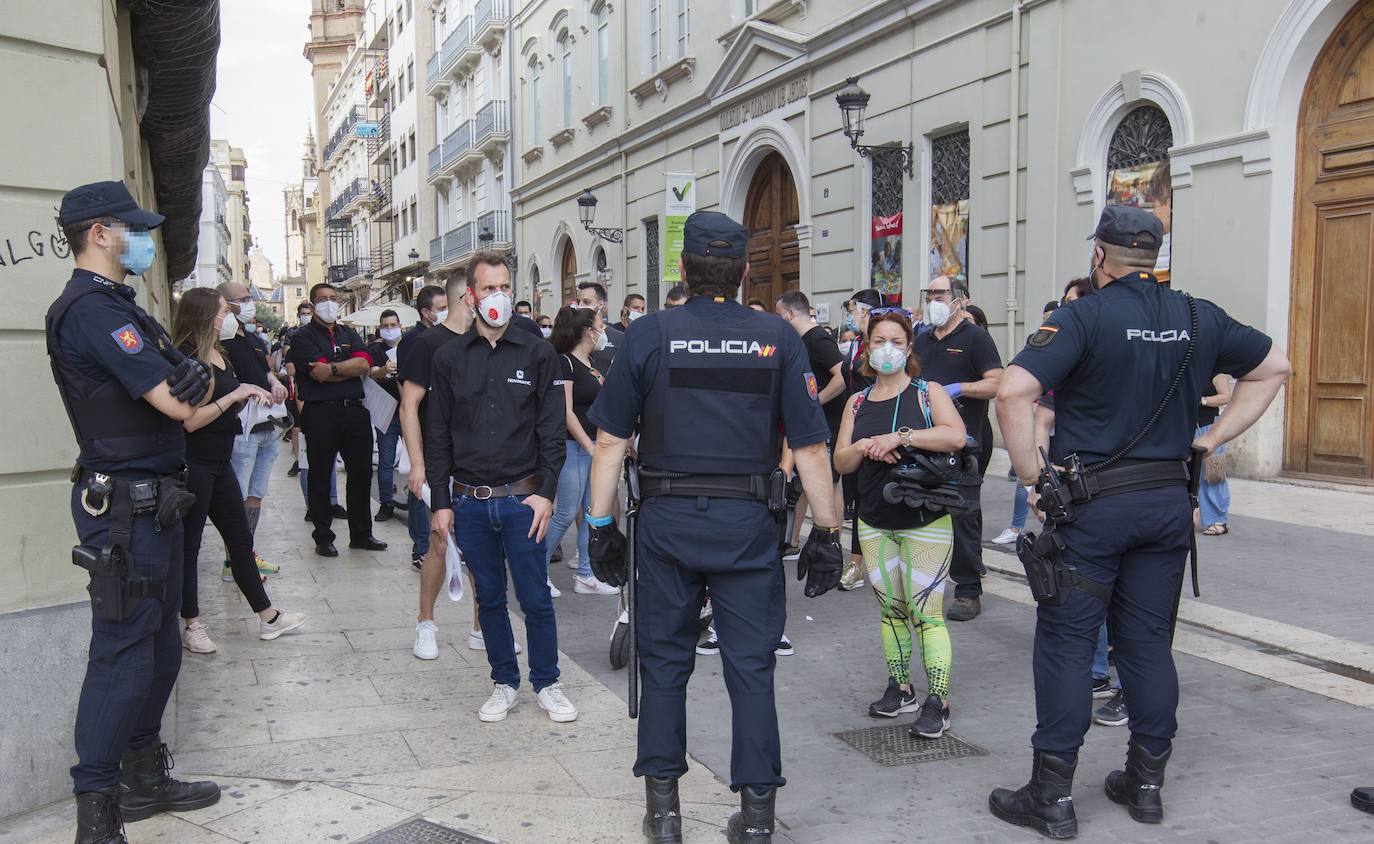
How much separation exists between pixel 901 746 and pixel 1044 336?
185cm

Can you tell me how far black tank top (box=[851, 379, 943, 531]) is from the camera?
4805 millimetres

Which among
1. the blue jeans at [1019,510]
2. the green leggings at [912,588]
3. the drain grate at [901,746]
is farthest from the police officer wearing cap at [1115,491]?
the blue jeans at [1019,510]

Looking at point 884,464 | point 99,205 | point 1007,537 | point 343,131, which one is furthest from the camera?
point 343,131

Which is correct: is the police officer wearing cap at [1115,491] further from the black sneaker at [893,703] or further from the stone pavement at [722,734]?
the black sneaker at [893,703]

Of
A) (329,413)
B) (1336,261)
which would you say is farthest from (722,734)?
(1336,261)

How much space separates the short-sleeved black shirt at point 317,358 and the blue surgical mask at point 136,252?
488cm

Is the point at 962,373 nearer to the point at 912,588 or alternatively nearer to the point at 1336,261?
the point at 912,588

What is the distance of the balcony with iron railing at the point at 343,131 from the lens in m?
62.4

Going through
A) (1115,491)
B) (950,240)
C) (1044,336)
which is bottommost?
(1115,491)

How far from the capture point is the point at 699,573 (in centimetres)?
368

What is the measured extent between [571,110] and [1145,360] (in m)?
24.7

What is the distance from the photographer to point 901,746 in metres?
4.62

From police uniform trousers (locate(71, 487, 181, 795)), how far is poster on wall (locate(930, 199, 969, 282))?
11.3 m

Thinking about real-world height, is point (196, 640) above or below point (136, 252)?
below
